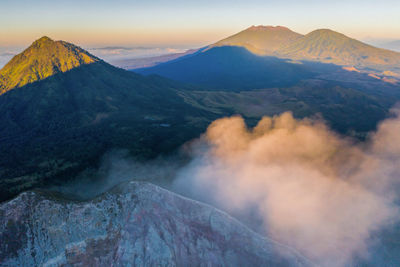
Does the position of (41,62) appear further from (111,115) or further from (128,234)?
(128,234)

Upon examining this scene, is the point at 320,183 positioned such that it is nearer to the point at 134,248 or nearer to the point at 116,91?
the point at 134,248

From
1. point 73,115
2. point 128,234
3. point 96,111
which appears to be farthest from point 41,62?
point 128,234

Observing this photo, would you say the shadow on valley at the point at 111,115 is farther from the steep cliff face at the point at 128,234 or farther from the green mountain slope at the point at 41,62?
the steep cliff face at the point at 128,234

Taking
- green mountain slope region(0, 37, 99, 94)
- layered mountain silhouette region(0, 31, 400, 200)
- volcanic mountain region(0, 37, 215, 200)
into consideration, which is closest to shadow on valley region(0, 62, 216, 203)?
volcanic mountain region(0, 37, 215, 200)

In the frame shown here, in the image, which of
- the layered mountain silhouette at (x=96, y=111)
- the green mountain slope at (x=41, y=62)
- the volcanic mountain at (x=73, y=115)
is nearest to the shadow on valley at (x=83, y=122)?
the volcanic mountain at (x=73, y=115)

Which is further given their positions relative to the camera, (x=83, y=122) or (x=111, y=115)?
(x=111, y=115)
